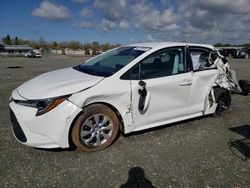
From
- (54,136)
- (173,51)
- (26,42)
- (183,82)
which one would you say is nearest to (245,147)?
(183,82)

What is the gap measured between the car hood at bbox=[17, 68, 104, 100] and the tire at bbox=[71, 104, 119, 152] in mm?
346

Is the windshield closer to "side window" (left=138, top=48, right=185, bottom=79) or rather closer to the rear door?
"side window" (left=138, top=48, right=185, bottom=79)

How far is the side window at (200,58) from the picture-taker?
430cm

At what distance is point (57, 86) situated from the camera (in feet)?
10.6

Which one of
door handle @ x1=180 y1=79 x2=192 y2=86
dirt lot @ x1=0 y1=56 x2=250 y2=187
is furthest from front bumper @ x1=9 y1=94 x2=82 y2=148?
door handle @ x1=180 y1=79 x2=192 y2=86

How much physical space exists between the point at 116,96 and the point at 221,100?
270cm

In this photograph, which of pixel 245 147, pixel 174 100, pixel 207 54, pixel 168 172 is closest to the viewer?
pixel 168 172

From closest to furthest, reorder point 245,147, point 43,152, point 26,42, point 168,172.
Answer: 1. point 168,172
2. point 43,152
3. point 245,147
4. point 26,42

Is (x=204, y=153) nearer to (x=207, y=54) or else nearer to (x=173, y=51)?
(x=173, y=51)

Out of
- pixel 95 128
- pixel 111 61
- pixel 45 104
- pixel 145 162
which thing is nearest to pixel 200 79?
pixel 111 61

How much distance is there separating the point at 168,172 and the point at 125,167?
57cm

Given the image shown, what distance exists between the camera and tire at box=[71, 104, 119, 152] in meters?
3.18

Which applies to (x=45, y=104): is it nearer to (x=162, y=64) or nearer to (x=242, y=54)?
(x=162, y=64)

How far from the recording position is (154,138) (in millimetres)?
3840
